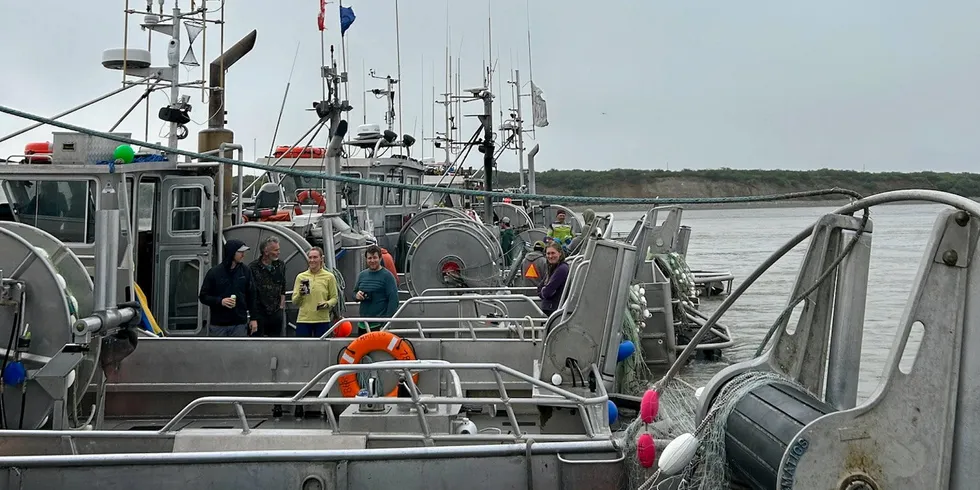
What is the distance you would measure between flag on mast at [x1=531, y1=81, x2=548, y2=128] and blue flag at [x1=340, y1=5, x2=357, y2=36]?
1646cm

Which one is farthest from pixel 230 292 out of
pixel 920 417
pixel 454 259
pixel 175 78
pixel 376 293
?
pixel 920 417

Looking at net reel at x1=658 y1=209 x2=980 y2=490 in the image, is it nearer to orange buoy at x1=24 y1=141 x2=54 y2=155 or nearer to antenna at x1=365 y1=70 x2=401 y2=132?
orange buoy at x1=24 y1=141 x2=54 y2=155

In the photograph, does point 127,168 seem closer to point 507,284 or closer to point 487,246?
point 487,246

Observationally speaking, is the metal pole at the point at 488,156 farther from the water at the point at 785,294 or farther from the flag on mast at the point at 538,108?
the flag on mast at the point at 538,108

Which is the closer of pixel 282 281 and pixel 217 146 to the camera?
pixel 282 281

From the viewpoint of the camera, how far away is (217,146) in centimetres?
1259

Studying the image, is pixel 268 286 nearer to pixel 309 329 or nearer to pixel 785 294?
pixel 309 329

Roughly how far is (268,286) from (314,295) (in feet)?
1.98

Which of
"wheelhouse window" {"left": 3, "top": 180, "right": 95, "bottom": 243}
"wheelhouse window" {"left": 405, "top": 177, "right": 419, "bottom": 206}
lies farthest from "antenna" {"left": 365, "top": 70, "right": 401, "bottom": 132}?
"wheelhouse window" {"left": 3, "top": 180, "right": 95, "bottom": 243}

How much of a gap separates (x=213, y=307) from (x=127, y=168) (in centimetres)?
172

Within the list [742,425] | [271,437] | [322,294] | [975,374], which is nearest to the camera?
[975,374]

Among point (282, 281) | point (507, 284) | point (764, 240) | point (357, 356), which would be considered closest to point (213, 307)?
point (282, 281)

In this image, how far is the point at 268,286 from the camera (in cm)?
1016

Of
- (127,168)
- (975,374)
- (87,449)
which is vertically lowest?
(87,449)
